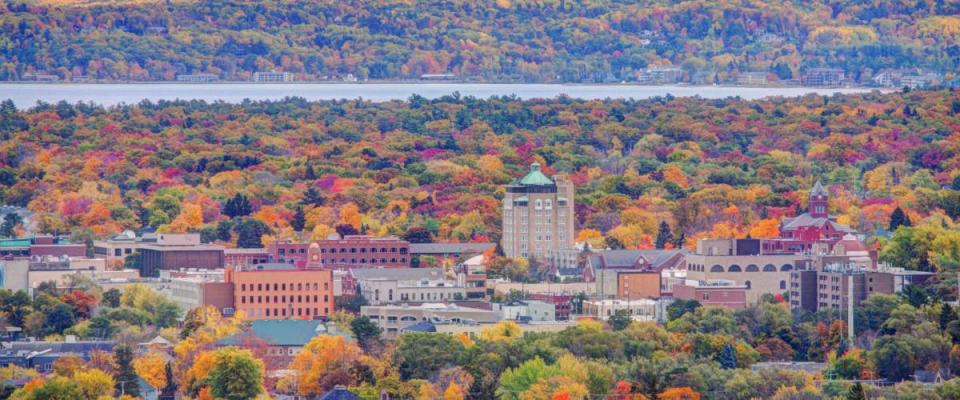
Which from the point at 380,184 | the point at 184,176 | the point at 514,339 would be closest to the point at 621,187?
the point at 380,184

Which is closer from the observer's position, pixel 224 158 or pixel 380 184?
pixel 380 184

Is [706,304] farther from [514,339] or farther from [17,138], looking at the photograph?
[17,138]

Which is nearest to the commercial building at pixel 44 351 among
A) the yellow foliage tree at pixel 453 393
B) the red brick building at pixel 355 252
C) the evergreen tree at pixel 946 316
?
the yellow foliage tree at pixel 453 393

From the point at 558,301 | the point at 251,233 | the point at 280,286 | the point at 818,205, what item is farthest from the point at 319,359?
the point at 251,233

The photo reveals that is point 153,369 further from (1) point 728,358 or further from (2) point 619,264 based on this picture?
(2) point 619,264

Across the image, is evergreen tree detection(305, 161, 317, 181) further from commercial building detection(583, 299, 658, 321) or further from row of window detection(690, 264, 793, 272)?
commercial building detection(583, 299, 658, 321)

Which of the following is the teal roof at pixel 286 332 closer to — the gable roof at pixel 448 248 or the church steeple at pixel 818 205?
the gable roof at pixel 448 248
